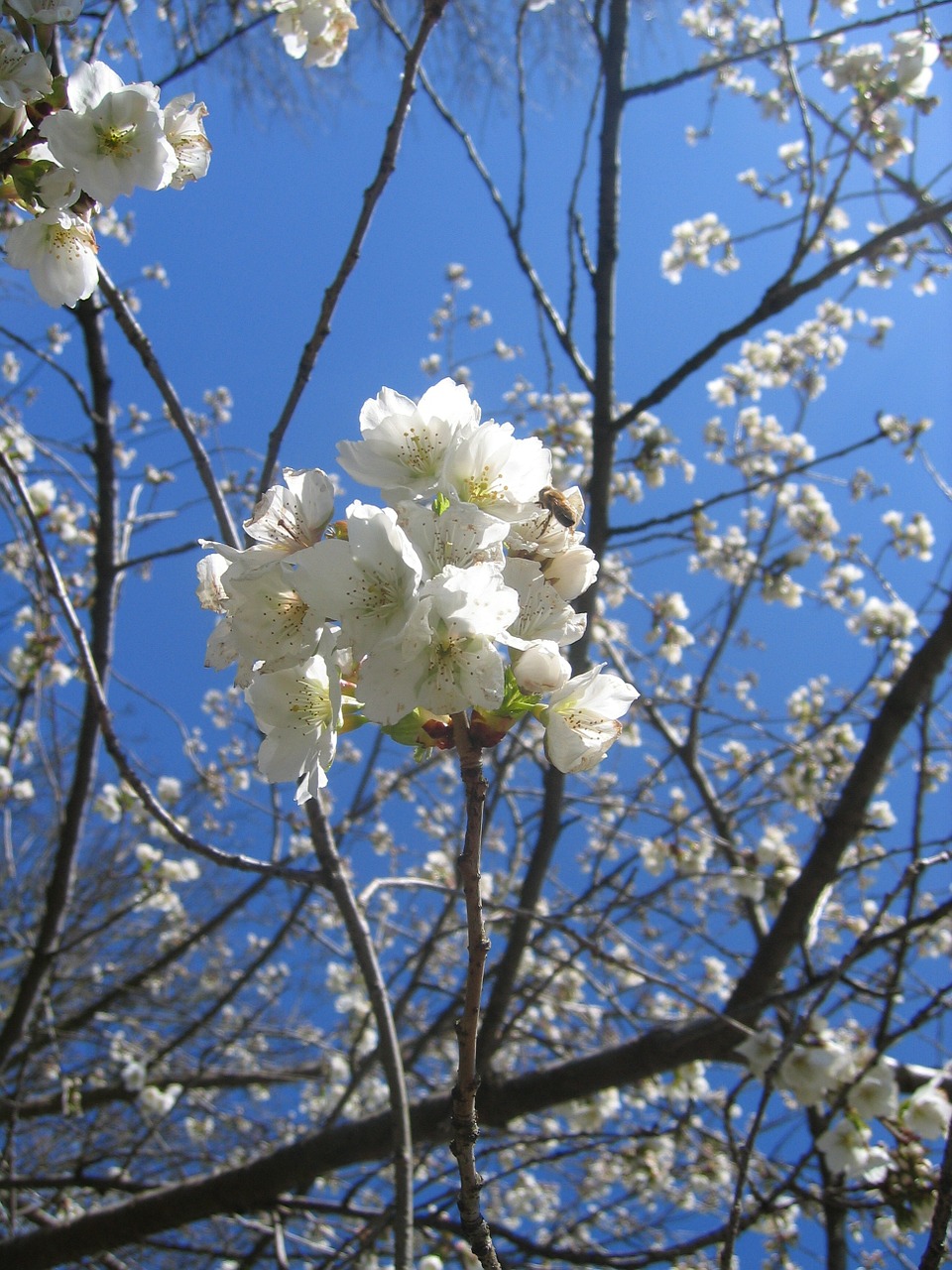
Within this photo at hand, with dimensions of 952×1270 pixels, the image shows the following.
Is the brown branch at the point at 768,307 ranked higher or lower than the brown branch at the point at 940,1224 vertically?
higher

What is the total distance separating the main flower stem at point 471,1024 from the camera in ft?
2.61

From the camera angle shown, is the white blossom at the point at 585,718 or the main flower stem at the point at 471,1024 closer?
the main flower stem at the point at 471,1024

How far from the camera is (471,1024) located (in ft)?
2.71

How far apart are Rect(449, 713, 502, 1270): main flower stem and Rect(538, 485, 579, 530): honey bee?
31 cm

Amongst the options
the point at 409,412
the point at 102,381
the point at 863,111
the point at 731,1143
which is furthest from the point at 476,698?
the point at 863,111

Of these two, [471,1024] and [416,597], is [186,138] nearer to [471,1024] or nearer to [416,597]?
[416,597]

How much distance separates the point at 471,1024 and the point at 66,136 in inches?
53.3

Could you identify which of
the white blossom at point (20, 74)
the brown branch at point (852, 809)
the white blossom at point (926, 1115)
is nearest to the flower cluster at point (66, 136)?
the white blossom at point (20, 74)

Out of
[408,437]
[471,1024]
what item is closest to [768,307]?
[408,437]

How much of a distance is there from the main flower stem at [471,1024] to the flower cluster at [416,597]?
9 cm

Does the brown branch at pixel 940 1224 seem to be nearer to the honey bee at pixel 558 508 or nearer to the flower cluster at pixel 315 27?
the honey bee at pixel 558 508

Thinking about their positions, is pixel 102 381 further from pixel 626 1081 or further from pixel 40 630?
pixel 626 1081

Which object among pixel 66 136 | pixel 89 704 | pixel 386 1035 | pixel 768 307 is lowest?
pixel 386 1035

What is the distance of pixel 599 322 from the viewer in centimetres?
292
